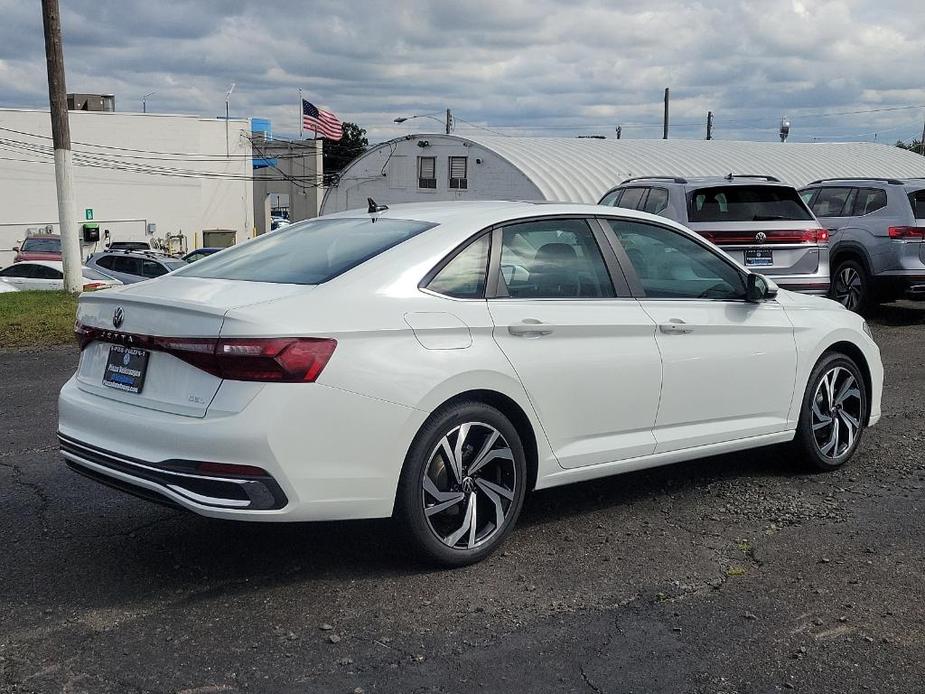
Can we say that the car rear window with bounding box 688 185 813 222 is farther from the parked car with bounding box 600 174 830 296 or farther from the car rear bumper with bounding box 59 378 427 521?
the car rear bumper with bounding box 59 378 427 521

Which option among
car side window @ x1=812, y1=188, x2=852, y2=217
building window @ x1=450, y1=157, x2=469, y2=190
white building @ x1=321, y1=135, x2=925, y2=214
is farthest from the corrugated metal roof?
car side window @ x1=812, y1=188, x2=852, y2=217

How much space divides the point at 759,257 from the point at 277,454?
31.1 ft

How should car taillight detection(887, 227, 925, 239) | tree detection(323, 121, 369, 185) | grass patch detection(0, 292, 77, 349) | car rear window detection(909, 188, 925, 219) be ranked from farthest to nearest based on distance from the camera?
tree detection(323, 121, 369, 185), car rear window detection(909, 188, 925, 219), car taillight detection(887, 227, 925, 239), grass patch detection(0, 292, 77, 349)

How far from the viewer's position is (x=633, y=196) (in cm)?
1390

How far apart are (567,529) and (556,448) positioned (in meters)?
0.55

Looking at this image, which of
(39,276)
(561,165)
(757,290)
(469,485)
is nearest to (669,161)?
(561,165)

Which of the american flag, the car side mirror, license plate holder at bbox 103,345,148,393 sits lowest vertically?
license plate holder at bbox 103,345,148,393

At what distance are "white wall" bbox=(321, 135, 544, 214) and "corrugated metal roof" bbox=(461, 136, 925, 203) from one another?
25.6 inches

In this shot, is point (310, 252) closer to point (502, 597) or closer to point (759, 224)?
point (502, 597)

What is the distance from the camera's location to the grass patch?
11578 millimetres

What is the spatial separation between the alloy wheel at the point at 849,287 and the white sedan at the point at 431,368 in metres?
8.96

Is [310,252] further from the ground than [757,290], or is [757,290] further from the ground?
[310,252]

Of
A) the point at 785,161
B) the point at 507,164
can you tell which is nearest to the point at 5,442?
the point at 507,164

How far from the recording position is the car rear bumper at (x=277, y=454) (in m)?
4.11
